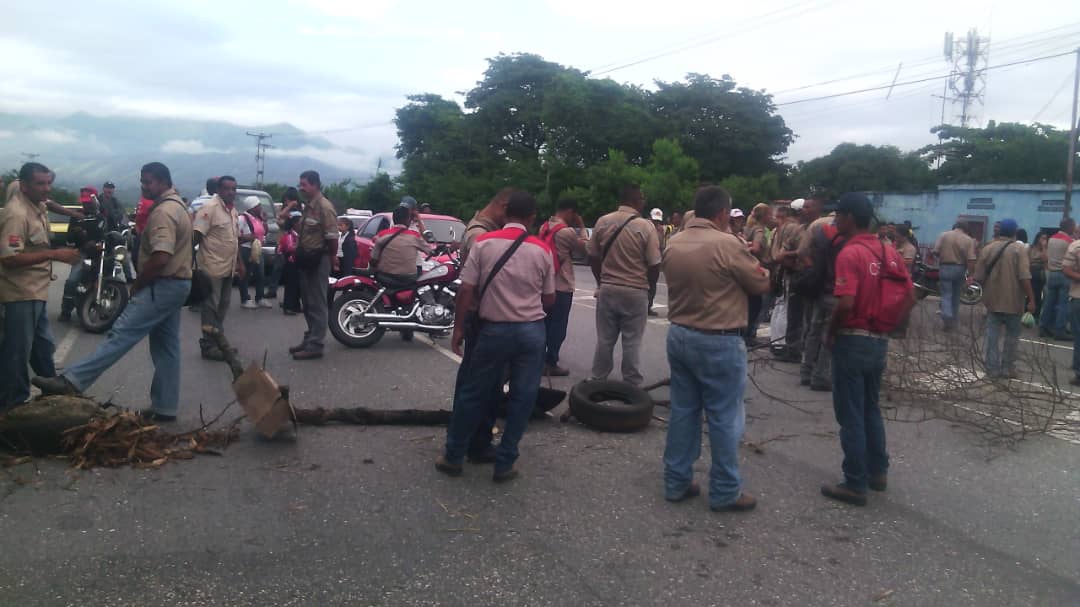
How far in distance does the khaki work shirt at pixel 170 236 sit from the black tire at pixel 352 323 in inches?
143

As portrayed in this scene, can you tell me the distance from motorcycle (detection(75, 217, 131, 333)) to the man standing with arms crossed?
1147cm

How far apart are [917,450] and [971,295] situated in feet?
46.3

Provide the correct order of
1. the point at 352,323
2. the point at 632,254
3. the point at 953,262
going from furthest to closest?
the point at 953,262
the point at 352,323
the point at 632,254

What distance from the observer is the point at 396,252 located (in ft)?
32.3

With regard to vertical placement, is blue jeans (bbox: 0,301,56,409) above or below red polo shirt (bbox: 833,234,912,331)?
below

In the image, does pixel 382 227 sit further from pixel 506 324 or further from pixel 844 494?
pixel 844 494

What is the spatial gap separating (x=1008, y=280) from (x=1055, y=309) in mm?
5670

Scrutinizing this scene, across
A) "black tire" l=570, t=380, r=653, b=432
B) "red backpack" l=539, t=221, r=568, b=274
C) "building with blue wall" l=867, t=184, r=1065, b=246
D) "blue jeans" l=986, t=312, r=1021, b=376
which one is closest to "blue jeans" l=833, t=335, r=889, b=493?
"black tire" l=570, t=380, r=653, b=432

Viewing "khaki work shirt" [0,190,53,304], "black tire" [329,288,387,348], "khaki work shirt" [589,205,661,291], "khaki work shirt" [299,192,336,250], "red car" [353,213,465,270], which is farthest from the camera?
"red car" [353,213,465,270]

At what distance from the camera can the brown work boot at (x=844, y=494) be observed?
505 centimetres

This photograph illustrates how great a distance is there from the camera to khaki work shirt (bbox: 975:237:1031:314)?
28.7 ft

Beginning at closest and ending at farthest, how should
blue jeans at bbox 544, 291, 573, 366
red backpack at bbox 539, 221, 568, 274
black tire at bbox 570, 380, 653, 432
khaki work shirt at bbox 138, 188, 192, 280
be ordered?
khaki work shirt at bbox 138, 188, 192, 280 → black tire at bbox 570, 380, 653, 432 → red backpack at bbox 539, 221, 568, 274 → blue jeans at bbox 544, 291, 573, 366

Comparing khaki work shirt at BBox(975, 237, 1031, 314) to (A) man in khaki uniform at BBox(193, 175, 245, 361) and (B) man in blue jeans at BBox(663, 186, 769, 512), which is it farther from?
(A) man in khaki uniform at BBox(193, 175, 245, 361)

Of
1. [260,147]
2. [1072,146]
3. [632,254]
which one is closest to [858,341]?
[632,254]
